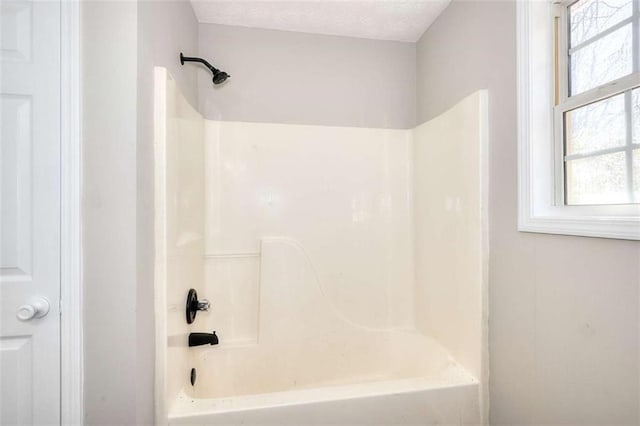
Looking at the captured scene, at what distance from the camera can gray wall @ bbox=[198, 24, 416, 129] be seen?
6.06 ft

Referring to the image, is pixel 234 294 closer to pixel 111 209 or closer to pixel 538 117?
pixel 111 209

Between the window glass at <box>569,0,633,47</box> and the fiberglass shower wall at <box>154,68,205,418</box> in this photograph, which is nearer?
the window glass at <box>569,0,633,47</box>

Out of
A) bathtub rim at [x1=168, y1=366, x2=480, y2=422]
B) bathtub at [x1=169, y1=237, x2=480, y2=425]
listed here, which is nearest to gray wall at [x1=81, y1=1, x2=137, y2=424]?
bathtub rim at [x1=168, y1=366, x2=480, y2=422]

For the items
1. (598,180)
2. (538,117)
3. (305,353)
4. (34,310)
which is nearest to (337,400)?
(305,353)

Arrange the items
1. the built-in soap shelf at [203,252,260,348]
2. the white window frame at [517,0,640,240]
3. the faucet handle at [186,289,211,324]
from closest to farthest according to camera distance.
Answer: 1. the white window frame at [517,0,640,240]
2. the faucet handle at [186,289,211,324]
3. the built-in soap shelf at [203,252,260,348]

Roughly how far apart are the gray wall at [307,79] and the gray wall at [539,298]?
19.0 inches

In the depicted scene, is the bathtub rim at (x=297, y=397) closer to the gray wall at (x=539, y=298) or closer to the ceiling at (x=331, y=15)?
the gray wall at (x=539, y=298)

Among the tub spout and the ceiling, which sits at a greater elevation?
the ceiling

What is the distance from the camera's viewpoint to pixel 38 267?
954 mm

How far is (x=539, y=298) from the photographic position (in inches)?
41.9

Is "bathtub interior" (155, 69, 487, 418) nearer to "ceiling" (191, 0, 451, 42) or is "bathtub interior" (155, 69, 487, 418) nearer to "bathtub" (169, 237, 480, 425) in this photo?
"bathtub" (169, 237, 480, 425)

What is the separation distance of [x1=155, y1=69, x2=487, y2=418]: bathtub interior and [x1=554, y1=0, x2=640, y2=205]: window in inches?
17.1

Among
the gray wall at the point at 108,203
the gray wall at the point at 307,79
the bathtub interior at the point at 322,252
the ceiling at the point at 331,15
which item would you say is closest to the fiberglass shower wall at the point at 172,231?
the bathtub interior at the point at 322,252

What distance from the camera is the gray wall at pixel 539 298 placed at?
82 centimetres
